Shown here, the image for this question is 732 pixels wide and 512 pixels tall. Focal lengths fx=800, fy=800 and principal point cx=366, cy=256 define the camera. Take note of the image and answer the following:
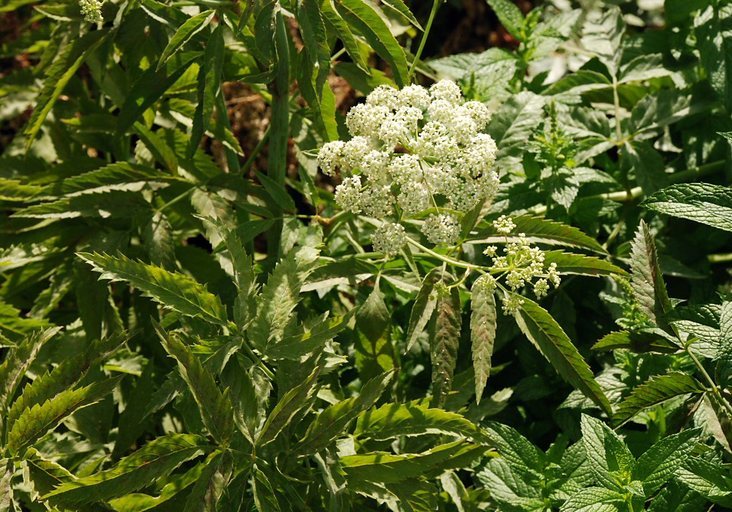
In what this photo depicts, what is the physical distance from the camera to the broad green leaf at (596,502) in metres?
1.66

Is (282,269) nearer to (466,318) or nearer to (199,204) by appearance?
(199,204)

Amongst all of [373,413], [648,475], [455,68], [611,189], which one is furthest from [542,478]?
[455,68]

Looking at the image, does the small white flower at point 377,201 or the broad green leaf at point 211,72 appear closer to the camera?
the small white flower at point 377,201

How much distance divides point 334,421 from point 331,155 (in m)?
0.56

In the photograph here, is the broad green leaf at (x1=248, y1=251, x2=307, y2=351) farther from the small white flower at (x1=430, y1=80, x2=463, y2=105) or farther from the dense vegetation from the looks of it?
the small white flower at (x1=430, y1=80, x2=463, y2=105)

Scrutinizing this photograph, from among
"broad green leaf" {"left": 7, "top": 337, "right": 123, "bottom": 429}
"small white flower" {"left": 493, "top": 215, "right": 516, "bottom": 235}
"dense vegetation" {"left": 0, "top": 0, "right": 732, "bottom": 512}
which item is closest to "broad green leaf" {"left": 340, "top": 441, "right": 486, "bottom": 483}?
"dense vegetation" {"left": 0, "top": 0, "right": 732, "bottom": 512}

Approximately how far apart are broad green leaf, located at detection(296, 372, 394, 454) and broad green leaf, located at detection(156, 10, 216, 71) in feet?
2.75

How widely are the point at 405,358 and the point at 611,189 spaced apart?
0.85 metres

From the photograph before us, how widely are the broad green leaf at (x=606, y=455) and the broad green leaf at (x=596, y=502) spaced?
18 millimetres

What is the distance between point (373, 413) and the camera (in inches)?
70.4

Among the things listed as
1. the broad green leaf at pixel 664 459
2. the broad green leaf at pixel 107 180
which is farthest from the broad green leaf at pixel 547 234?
the broad green leaf at pixel 107 180

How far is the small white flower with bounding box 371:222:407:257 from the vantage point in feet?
5.64

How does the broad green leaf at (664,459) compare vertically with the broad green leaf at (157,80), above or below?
below

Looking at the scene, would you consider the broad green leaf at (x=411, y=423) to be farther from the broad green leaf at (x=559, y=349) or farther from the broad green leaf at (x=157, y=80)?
the broad green leaf at (x=157, y=80)
